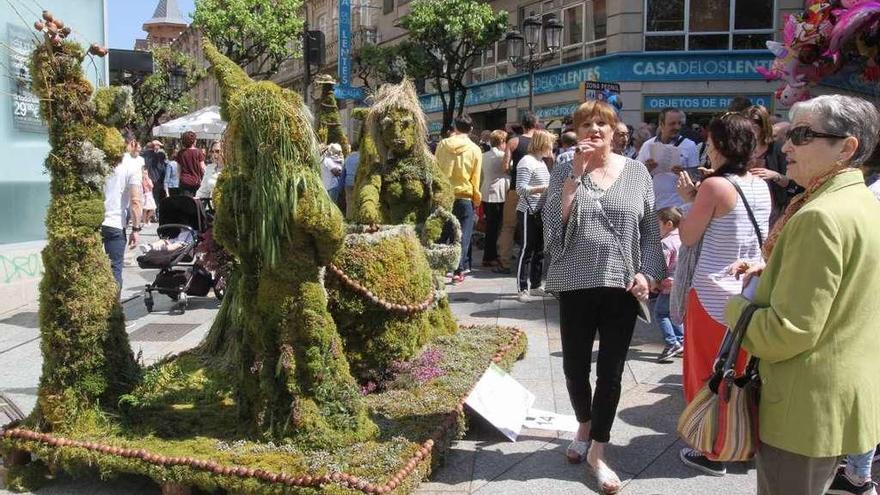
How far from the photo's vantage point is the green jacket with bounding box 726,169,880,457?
2.16m

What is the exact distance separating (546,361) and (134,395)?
3.18 m

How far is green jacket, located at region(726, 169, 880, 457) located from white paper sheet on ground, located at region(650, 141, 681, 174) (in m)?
5.68

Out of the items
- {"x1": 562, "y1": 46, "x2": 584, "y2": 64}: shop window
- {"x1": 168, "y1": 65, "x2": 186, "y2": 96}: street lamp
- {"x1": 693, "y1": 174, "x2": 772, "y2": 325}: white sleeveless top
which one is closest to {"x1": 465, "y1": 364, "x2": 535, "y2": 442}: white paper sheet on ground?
{"x1": 693, "y1": 174, "x2": 772, "y2": 325}: white sleeveless top

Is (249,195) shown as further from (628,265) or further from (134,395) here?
(628,265)

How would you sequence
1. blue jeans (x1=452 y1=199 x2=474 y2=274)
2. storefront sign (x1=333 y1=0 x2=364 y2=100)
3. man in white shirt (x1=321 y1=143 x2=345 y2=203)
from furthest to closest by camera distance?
storefront sign (x1=333 y1=0 x2=364 y2=100)
man in white shirt (x1=321 y1=143 x2=345 y2=203)
blue jeans (x1=452 y1=199 x2=474 y2=274)

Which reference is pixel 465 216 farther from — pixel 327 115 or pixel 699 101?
pixel 699 101

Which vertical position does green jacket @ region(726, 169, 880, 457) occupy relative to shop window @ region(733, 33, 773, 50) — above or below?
below

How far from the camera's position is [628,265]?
11.6 feet

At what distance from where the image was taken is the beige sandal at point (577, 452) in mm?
3939

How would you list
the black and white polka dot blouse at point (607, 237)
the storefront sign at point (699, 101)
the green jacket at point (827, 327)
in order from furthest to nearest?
1. the storefront sign at point (699, 101)
2. the black and white polka dot blouse at point (607, 237)
3. the green jacket at point (827, 327)

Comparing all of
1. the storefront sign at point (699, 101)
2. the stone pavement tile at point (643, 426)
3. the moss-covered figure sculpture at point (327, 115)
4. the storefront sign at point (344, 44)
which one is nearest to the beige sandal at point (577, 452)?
the stone pavement tile at point (643, 426)

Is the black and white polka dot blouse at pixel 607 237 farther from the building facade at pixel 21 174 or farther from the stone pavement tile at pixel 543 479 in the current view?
the building facade at pixel 21 174

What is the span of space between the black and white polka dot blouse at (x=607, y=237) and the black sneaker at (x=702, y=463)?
1.07 metres

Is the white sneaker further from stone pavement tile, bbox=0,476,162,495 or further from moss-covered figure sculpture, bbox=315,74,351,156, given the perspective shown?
stone pavement tile, bbox=0,476,162,495
